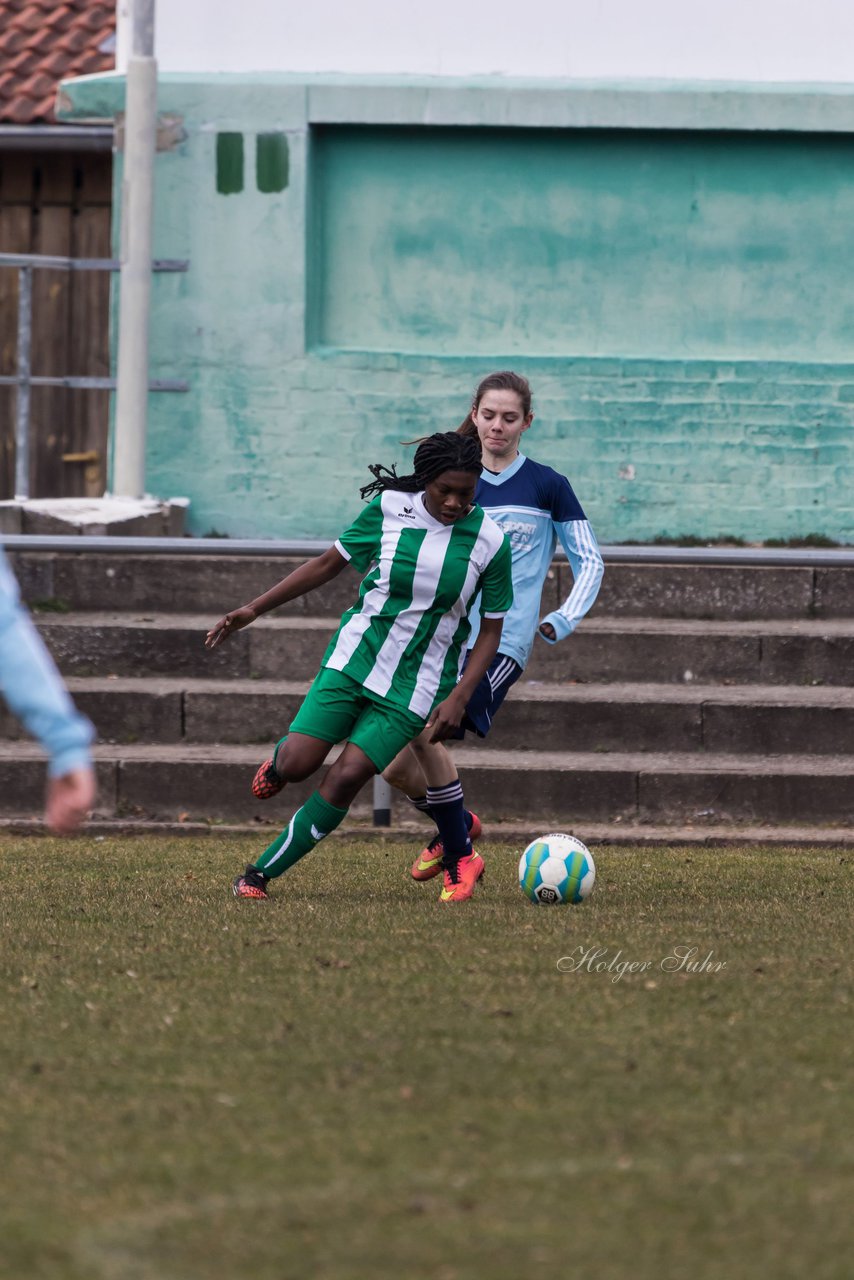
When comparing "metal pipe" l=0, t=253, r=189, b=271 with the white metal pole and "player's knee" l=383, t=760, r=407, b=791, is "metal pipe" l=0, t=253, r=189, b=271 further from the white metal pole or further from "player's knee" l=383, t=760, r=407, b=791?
"player's knee" l=383, t=760, r=407, b=791

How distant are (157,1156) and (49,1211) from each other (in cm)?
34

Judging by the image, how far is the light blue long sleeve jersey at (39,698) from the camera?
3461mm

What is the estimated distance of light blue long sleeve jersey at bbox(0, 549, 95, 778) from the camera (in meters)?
3.46

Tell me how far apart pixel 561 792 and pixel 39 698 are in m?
5.76

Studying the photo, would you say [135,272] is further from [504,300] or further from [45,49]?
[504,300]

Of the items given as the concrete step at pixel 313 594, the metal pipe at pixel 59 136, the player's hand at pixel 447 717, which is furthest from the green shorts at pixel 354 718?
the metal pipe at pixel 59 136

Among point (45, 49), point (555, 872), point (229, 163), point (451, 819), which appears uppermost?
point (45, 49)

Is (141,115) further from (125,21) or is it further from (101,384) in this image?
(101,384)

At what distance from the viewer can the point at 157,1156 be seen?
3.68 m

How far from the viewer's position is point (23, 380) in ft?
38.1

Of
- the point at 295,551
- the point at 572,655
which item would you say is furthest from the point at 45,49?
the point at 572,655

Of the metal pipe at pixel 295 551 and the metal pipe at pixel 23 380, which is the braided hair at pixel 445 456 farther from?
the metal pipe at pixel 23 380

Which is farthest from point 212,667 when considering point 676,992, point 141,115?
point 676,992

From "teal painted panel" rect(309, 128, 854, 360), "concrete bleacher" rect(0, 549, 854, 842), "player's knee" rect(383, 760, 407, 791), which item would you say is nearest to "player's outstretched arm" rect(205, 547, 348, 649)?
"player's knee" rect(383, 760, 407, 791)
